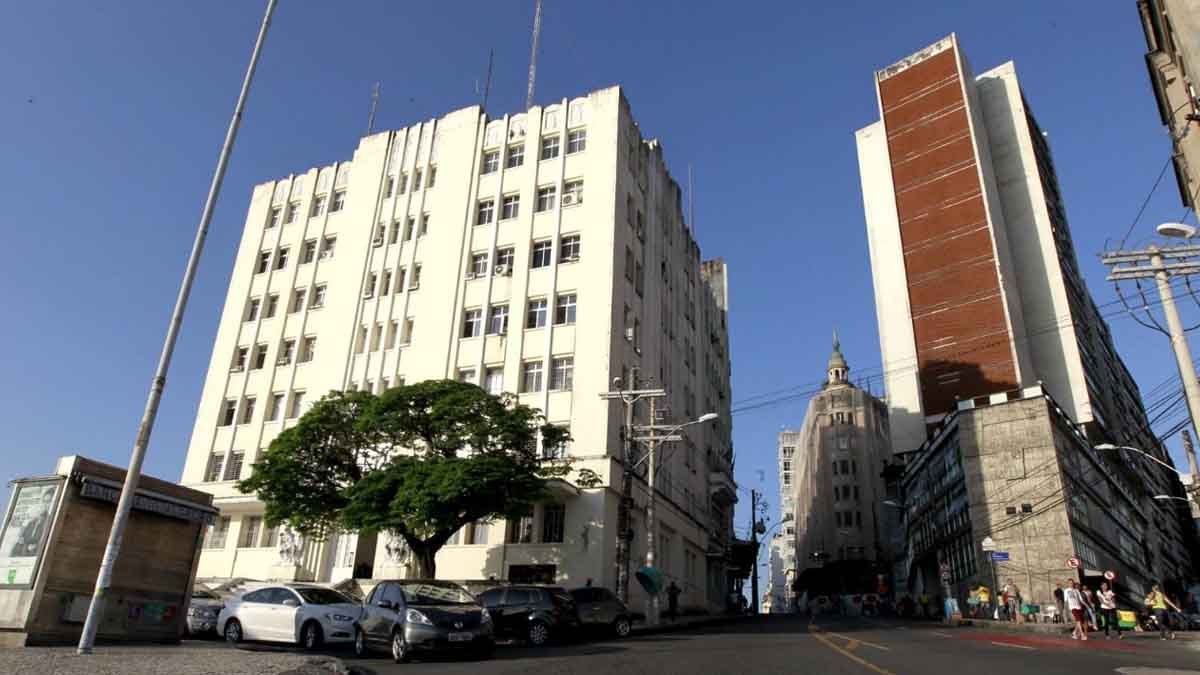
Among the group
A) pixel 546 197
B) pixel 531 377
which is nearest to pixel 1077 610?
pixel 531 377

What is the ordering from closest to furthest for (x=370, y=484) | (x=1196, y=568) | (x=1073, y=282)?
(x=370, y=484) < (x=1073, y=282) < (x=1196, y=568)

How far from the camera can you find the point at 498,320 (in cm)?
3500

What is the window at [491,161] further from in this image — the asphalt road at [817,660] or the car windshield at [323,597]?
the asphalt road at [817,660]

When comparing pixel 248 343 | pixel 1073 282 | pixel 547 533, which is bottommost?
pixel 547 533

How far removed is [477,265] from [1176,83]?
1174 inches

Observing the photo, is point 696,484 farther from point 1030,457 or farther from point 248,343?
point 248,343

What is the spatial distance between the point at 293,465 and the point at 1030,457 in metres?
37.2

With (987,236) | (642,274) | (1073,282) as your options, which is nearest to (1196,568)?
(1073,282)

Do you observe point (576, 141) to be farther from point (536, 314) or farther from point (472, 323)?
point (472, 323)

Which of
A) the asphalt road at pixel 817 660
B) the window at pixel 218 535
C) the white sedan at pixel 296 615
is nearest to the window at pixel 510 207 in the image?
the window at pixel 218 535

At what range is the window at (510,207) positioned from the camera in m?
37.8

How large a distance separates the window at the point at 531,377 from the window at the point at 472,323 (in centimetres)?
307

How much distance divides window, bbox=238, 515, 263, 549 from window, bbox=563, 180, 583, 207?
71.7 feet

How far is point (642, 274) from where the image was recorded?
3878 centimetres
